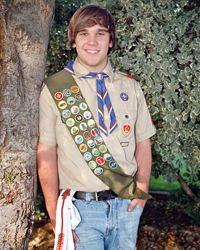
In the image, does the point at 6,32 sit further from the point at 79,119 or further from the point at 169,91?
the point at 169,91

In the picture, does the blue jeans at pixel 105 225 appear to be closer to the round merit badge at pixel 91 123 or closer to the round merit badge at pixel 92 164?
the round merit badge at pixel 92 164

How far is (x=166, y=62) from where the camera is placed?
2.79 m

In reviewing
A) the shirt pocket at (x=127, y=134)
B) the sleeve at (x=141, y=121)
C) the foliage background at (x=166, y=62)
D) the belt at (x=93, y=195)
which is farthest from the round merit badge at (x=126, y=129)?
the foliage background at (x=166, y=62)

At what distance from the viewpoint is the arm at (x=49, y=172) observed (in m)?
2.26

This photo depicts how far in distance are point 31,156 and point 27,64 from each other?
2.21 feet

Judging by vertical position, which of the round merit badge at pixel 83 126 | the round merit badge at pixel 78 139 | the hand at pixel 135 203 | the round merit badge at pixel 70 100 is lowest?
the hand at pixel 135 203

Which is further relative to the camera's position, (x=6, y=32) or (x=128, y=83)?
(x=128, y=83)

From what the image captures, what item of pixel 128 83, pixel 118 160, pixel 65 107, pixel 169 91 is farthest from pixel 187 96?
pixel 65 107

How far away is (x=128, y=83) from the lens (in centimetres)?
250

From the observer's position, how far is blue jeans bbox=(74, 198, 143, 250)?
6.95ft

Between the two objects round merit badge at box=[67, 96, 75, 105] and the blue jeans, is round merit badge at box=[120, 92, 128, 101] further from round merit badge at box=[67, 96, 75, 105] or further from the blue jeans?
the blue jeans

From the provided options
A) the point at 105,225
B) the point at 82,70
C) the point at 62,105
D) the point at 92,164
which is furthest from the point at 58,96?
the point at 105,225

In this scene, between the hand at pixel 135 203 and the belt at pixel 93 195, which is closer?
the belt at pixel 93 195

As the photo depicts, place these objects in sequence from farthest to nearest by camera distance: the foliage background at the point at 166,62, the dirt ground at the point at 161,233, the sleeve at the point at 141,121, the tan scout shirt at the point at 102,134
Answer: the dirt ground at the point at 161,233 < the foliage background at the point at 166,62 < the sleeve at the point at 141,121 < the tan scout shirt at the point at 102,134
